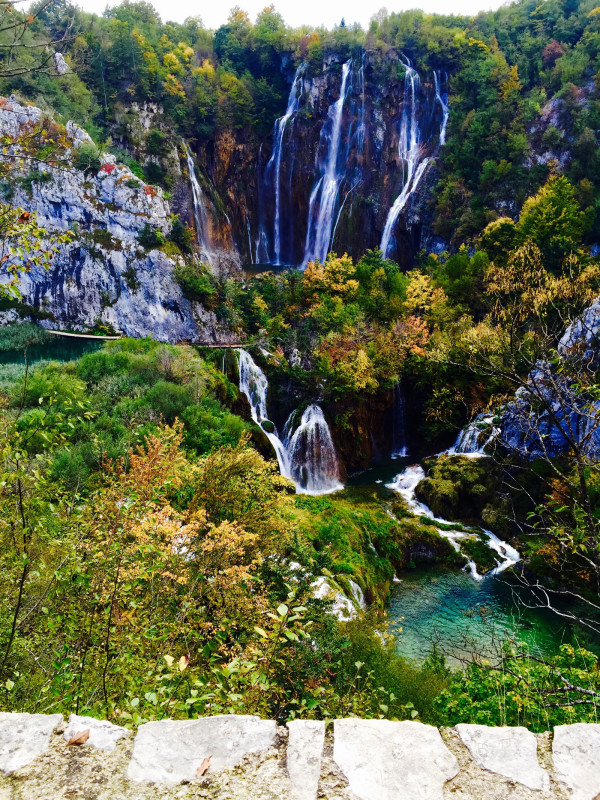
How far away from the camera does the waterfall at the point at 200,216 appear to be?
2983cm

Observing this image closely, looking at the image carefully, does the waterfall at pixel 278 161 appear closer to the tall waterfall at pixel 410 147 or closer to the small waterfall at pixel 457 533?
the tall waterfall at pixel 410 147

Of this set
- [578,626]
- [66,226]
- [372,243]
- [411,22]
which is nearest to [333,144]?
[372,243]

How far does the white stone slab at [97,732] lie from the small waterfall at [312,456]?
544 inches

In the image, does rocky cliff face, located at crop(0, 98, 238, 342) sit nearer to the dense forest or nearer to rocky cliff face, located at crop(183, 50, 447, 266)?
the dense forest

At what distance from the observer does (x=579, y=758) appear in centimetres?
183

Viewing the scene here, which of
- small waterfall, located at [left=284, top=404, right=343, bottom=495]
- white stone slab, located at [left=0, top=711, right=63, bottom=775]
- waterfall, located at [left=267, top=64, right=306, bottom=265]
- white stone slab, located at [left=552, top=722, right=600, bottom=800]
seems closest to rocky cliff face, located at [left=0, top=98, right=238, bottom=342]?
small waterfall, located at [left=284, top=404, right=343, bottom=495]

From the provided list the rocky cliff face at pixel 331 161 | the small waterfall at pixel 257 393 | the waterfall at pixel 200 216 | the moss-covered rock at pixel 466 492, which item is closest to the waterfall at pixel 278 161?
the rocky cliff face at pixel 331 161

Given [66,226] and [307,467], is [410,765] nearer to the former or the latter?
[307,467]

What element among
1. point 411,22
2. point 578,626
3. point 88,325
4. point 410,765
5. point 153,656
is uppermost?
point 411,22

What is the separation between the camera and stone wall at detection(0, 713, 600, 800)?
169cm

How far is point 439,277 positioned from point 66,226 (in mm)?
20193

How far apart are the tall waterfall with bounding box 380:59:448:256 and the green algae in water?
22.6 m

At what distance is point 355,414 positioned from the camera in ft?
58.6

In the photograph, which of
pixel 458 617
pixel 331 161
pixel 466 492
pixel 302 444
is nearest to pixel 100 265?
pixel 302 444
